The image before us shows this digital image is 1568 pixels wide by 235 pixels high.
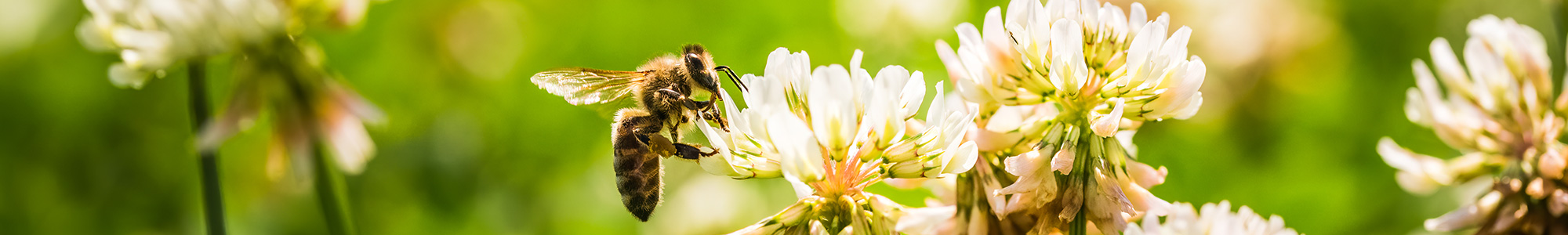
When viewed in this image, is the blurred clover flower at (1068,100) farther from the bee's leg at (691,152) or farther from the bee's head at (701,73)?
the bee's head at (701,73)

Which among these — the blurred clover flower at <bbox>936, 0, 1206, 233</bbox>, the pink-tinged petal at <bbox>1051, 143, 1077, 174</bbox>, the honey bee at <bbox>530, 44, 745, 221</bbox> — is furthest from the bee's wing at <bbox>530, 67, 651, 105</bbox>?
the pink-tinged petal at <bbox>1051, 143, 1077, 174</bbox>

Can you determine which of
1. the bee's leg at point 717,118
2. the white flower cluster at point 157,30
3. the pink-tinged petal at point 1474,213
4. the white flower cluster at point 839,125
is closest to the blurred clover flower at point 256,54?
the white flower cluster at point 157,30

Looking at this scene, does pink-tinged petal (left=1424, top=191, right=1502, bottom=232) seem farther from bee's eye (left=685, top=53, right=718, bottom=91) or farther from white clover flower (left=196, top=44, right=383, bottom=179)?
white clover flower (left=196, top=44, right=383, bottom=179)

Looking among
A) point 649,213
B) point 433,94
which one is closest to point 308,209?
point 433,94

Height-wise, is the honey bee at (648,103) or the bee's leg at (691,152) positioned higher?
the honey bee at (648,103)

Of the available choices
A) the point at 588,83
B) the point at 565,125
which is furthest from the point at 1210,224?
the point at 565,125

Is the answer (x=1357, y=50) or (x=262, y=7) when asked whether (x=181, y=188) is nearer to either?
(x=262, y=7)
